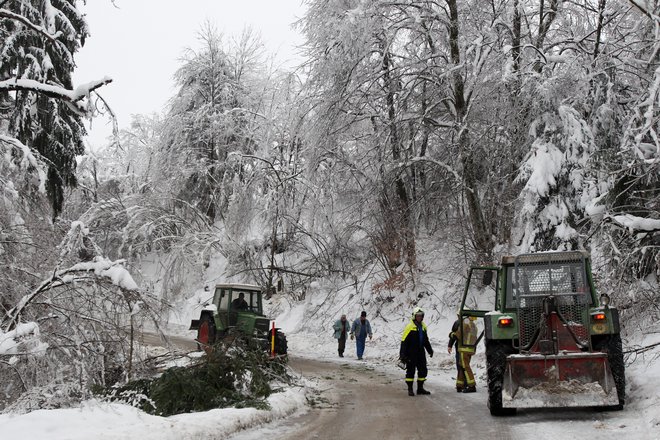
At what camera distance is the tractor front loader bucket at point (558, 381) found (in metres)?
9.09

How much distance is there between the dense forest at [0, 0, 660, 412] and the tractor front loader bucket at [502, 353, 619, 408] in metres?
2.86

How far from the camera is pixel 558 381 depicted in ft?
30.5

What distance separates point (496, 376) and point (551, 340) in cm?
93

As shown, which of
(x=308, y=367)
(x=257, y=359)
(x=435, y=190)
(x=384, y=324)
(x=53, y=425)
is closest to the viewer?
(x=53, y=425)

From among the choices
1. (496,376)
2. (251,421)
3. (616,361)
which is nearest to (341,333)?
(496,376)


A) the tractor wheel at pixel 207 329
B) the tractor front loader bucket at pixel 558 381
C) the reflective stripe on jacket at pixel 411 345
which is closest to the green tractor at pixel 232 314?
the tractor wheel at pixel 207 329

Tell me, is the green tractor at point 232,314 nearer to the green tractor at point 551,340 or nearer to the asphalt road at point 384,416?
the asphalt road at point 384,416

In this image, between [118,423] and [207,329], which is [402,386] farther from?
[118,423]

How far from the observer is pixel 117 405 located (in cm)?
806

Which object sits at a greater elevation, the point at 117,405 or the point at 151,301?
the point at 151,301

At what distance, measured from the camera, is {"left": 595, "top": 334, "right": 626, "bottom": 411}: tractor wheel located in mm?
9375

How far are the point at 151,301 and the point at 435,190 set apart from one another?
15.4 m

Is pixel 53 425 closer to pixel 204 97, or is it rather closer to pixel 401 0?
pixel 401 0

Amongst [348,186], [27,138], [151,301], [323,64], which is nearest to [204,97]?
[348,186]
